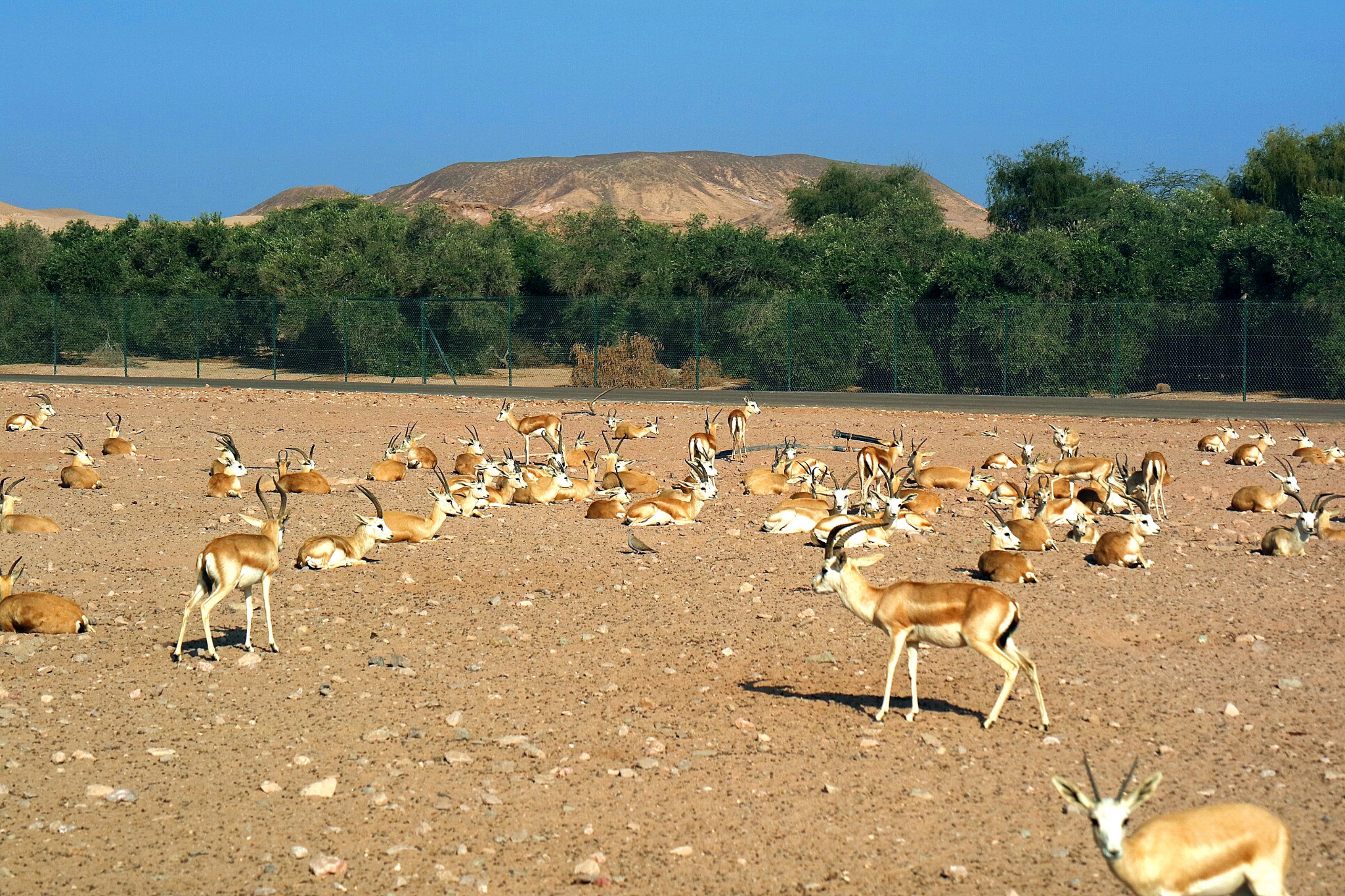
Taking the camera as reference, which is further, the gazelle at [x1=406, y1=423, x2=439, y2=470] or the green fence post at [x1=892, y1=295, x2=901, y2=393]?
the green fence post at [x1=892, y1=295, x2=901, y2=393]

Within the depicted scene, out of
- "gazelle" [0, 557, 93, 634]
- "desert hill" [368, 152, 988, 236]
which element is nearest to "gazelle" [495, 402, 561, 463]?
"gazelle" [0, 557, 93, 634]

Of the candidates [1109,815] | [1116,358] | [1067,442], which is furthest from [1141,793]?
[1116,358]

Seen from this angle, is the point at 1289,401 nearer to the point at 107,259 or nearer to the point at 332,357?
the point at 332,357

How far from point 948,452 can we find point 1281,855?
60.9 ft

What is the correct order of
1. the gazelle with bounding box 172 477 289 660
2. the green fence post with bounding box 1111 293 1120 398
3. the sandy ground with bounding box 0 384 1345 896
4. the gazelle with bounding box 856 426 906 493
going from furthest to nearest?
1. the green fence post with bounding box 1111 293 1120 398
2. the gazelle with bounding box 856 426 906 493
3. the gazelle with bounding box 172 477 289 660
4. the sandy ground with bounding box 0 384 1345 896

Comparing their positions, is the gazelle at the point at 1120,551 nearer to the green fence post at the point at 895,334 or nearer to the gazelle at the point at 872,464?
the gazelle at the point at 872,464

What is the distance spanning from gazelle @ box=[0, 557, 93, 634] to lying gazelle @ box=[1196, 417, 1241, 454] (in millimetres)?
18950

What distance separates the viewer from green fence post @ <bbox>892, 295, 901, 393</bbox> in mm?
37312

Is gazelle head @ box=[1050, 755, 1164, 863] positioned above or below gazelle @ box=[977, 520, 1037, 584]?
above

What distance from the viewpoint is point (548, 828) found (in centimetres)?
632

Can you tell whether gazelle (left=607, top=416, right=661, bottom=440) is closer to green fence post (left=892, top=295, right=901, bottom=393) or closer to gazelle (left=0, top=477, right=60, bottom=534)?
gazelle (left=0, top=477, right=60, bottom=534)

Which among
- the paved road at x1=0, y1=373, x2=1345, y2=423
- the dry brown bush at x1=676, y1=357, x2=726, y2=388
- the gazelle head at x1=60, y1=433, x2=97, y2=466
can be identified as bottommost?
the gazelle head at x1=60, y1=433, x2=97, y2=466

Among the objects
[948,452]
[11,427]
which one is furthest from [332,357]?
[948,452]

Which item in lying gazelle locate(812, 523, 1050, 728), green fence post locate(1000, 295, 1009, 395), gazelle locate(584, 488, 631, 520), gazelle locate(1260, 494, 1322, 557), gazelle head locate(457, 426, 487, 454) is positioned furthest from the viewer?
green fence post locate(1000, 295, 1009, 395)
